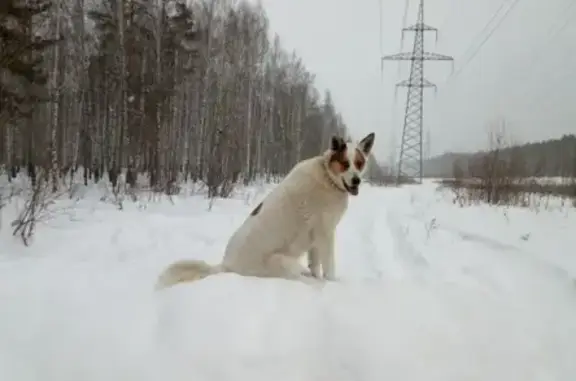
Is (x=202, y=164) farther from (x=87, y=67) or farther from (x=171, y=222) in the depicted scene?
(x=171, y=222)

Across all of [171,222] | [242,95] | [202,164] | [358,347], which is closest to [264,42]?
[242,95]

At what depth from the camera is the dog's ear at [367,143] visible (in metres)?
3.83

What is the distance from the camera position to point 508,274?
13.8ft

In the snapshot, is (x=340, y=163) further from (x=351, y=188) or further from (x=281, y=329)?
(x=281, y=329)

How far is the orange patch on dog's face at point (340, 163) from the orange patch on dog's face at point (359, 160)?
85 millimetres

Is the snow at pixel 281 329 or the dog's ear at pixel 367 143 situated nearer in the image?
the snow at pixel 281 329

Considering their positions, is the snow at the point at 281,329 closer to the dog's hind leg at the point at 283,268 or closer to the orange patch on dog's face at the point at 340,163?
the dog's hind leg at the point at 283,268

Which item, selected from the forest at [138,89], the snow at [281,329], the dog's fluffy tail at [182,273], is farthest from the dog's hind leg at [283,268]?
the forest at [138,89]

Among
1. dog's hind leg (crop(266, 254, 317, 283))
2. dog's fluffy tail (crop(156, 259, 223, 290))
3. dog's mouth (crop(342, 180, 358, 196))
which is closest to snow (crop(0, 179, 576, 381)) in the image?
dog's fluffy tail (crop(156, 259, 223, 290))

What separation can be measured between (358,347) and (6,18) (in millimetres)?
10906

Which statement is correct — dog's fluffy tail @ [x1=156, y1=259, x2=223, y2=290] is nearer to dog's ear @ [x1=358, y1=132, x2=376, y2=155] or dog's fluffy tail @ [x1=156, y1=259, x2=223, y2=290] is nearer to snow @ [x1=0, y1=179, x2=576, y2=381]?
snow @ [x1=0, y1=179, x2=576, y2=381]

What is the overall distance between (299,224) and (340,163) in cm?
57

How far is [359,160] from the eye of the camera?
Answer: 12.2ft

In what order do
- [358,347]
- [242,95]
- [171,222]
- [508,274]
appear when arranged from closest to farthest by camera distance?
[358,347] < [508,274] < [171,222] < [242,95]
